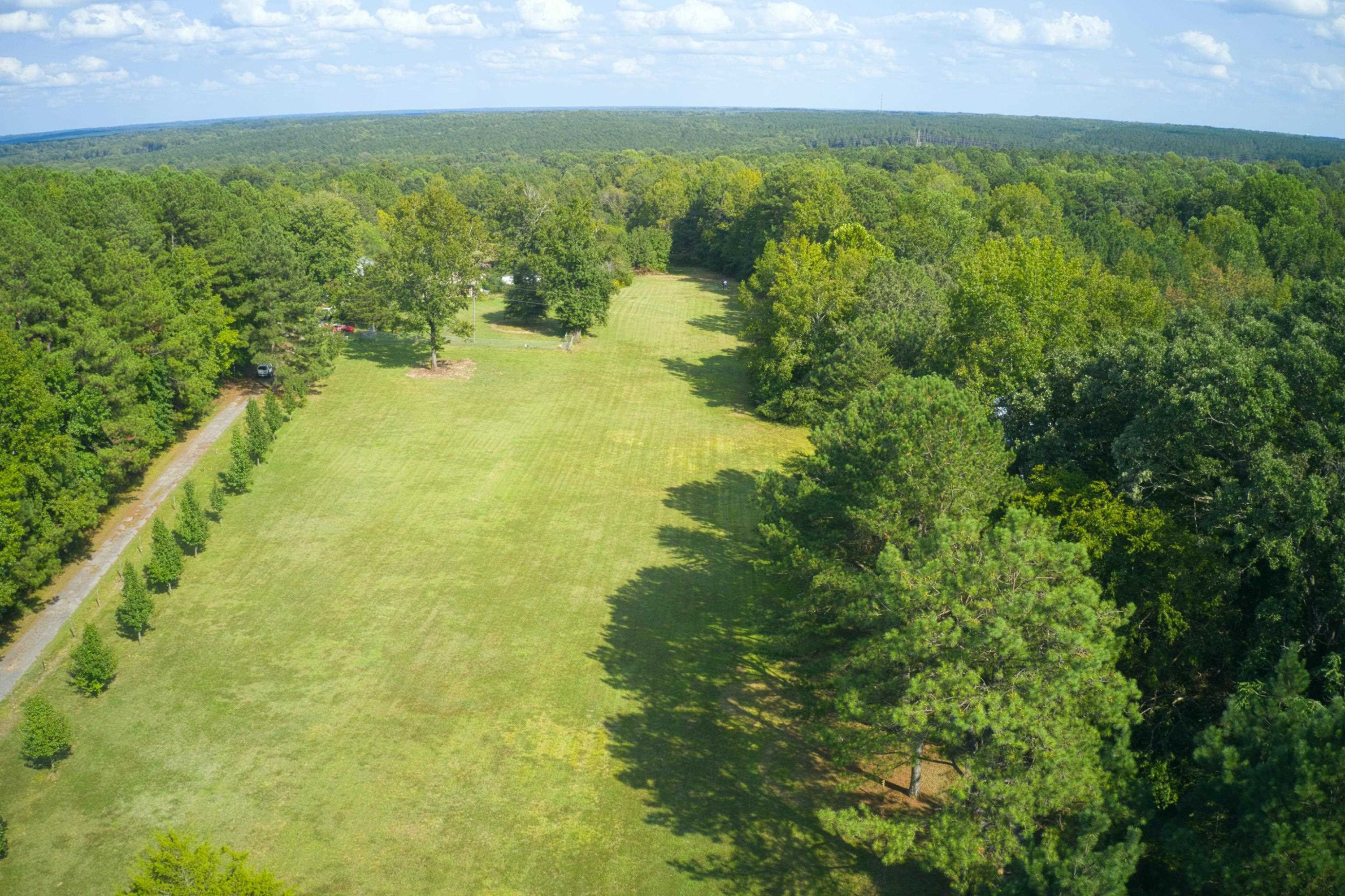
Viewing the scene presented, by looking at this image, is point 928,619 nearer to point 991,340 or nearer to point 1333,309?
point 1333,309

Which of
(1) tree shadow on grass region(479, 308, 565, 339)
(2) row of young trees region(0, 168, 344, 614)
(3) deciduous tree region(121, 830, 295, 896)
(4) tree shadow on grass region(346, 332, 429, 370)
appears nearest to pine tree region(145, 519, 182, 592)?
(2) row of young trees region(0, 168, 344, 614)

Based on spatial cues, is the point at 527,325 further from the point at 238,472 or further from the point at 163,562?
the point at 163,562

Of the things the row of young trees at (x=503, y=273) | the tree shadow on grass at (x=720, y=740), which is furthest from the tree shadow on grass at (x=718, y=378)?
the tree shadow on grass at (x=720, y=740)

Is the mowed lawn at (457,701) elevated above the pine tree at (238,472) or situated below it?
below

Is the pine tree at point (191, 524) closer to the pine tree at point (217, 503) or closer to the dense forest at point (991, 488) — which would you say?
the pine tree at point (217, 503)

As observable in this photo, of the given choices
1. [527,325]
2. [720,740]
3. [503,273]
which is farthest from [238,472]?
[503,273]
